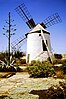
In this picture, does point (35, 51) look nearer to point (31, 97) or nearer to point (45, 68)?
point (45, 68)

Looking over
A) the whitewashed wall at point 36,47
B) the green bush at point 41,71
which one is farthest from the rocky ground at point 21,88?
the whitewashed wall at point 36,47

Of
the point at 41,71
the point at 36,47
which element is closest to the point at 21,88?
the point at 41,71

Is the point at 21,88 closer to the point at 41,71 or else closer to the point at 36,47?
the point at 41,71

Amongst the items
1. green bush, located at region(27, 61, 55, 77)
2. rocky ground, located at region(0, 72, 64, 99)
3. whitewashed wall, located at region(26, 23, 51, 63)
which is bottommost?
rocky ground, located at region(0, 72, 64, 99)

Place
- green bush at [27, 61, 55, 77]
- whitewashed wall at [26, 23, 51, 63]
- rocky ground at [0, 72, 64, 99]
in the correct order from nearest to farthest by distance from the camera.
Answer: rocky ground at [0, 72, 64, 99] → green bush at [27, 61, 55, 77] → whitewashed wall at [26, 23, 51, 63]

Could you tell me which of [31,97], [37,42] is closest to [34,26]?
[37,42]

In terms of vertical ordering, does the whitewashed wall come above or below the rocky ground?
above

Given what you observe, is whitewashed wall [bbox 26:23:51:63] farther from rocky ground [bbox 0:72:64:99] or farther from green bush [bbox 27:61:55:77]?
rocky ground [bbox 0:72:64:99]

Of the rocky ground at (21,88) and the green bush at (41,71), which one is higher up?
the green bush at (41,71)

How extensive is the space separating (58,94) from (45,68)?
665 centimetres

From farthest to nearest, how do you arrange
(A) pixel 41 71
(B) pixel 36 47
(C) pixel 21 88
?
(B) pixel 36 47 → (A) pixel 41 71 → (C) pixel 21 88

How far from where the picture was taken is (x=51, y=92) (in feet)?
21.9

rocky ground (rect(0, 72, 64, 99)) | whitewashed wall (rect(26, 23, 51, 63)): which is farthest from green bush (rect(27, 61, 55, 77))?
whitewashed wall (rect(26, 23, 51, 63))

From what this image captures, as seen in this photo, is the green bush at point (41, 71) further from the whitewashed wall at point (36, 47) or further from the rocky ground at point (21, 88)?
the whitewashed wall at point (36, 47)
